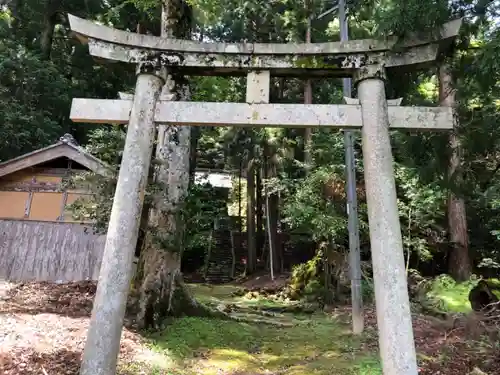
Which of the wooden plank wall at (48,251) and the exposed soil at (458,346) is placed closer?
the exposed soil at (458,346)

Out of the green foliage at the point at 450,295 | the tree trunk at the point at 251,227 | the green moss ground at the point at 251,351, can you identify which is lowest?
the green moss ground at the point at 251,351

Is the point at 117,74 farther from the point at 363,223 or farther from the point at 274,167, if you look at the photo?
the point at 363,223

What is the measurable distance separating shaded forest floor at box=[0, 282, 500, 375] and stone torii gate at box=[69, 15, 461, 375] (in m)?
1.55

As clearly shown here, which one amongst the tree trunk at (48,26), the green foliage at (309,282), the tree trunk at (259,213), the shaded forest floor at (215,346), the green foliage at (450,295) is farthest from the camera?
the tree trunk at (259,213)

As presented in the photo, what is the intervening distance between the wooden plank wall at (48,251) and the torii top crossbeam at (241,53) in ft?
26.6

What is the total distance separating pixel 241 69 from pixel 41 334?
484 cm

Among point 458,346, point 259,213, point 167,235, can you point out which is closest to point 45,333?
point 167,235

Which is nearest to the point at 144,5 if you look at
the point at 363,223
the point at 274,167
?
the point at 363,223

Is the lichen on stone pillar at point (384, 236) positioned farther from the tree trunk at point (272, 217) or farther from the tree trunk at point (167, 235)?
the tree trunk at point (272, 217)

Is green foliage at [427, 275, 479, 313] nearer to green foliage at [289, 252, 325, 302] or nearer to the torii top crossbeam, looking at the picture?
green foliage at [289, 252, 325, 302]

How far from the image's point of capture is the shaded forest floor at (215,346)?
565cm

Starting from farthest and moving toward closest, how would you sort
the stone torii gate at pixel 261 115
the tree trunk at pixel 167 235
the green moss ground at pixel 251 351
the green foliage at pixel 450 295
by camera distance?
the green foliage at pixel 450 295
the tree trunk at pixel 167 235
the green moss ground at pixel 251 351
the stone torii gate at pixel 261 115

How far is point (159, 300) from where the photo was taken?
7703 mm

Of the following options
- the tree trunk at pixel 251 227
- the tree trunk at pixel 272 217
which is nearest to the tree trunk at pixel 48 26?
the tree trunk at pixel 272 217
